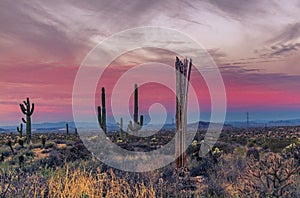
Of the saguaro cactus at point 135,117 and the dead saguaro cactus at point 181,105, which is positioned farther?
the saguaro cactus at point 135,117

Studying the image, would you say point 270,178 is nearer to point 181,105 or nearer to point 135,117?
point 181,105

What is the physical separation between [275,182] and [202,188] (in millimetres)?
2415

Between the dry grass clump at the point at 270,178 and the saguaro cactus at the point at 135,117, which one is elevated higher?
the saguaro cactus at the point at 135,117

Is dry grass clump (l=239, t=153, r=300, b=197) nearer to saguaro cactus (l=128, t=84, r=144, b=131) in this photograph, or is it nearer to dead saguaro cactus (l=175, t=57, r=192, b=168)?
dead saguaro cactus (l=175, t=57, r=192, b=168)

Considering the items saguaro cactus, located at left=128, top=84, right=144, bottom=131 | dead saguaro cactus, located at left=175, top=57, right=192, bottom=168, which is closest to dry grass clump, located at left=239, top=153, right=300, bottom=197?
dead saguaro cactus, located at left=175, top=57, right=192, bottom=168

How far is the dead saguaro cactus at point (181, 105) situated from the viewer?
11.9 meters

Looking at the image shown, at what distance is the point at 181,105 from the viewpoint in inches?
468

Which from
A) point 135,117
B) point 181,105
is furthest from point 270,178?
point 135,117

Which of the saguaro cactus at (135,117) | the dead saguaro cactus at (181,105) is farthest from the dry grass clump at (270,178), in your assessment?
the saguaro cactus at (135,117)

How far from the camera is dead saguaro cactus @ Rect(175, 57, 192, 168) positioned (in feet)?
39.1

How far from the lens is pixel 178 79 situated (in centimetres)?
1198

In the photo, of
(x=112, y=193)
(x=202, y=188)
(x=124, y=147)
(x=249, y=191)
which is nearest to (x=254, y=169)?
(x=249, y=191)

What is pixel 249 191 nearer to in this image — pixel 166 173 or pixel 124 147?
pixel 166 173

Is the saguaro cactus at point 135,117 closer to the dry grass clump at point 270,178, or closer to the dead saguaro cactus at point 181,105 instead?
the dead saguaro cactus at point 181,105
